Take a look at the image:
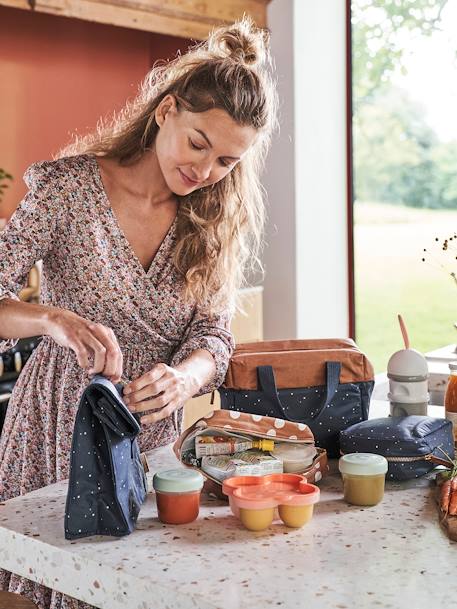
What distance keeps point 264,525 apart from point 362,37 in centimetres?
405

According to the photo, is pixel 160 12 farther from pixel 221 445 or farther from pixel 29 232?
pixel 221 445

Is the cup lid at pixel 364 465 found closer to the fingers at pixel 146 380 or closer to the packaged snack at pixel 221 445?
the packaged snack at pixel 221 445

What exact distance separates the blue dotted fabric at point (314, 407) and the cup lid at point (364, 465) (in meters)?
0.20

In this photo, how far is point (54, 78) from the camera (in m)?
4.39

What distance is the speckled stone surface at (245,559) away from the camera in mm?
1090

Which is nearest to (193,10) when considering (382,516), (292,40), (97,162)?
(292,40)

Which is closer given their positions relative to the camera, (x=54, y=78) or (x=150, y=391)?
(x=150, y=391)

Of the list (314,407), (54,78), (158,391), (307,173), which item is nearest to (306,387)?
(314,407)

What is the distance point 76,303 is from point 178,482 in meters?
0.61

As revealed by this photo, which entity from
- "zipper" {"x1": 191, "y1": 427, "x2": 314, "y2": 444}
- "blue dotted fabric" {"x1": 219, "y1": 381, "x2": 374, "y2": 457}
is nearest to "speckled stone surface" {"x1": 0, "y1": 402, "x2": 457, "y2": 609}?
"zipper" {"x1": 191, "y1": 427, "x2": 314, "y2": 444}

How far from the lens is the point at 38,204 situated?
1.77m

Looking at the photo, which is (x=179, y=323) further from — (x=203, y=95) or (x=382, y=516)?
(x=382, y=516)

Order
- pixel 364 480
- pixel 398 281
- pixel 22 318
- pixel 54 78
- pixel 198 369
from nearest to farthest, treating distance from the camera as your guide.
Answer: pixel 364 480 < pixel 22 318 < pixel 198 369 < pixel 54 78 < pixel 398 281

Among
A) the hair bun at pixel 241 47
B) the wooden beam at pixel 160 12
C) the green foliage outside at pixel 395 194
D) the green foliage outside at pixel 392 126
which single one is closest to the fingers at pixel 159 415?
the hair bun at pixel 241 47
